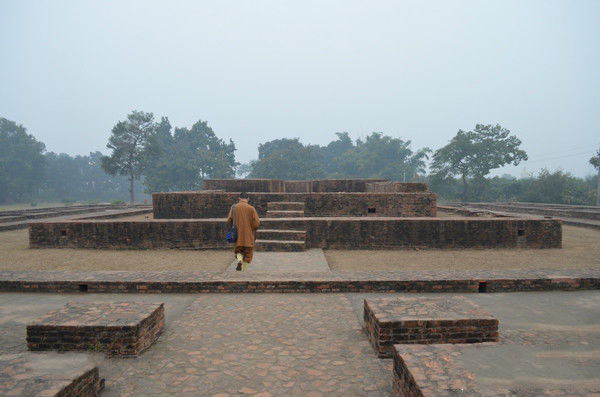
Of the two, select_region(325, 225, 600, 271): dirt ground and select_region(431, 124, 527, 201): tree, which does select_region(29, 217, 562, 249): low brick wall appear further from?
select_region(431, 124, 527, 201): tree

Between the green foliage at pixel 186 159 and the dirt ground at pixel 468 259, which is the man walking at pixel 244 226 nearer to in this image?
the dirt ground at pixel 468 259

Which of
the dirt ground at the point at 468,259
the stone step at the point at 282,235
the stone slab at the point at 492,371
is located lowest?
the dirt ground at the point at 468,259

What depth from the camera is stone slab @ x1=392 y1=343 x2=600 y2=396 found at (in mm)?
1916

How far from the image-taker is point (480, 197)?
32031 mm

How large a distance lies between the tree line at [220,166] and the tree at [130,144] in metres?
0.09

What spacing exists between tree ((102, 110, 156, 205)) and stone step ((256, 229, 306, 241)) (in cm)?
2914

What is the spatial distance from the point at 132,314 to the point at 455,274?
3.88m

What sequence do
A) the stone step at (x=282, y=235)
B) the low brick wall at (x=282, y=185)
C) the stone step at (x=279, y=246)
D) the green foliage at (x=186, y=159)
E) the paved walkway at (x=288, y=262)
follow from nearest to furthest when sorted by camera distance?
1. the paved walkway at (x=288, y=262)
2. the stone step at (x=279, y=246)
3. the stone step at (x=282, y=235)
4. the low brick wall at (x=282, y=185)
5. the green foliage at (x=186, y=159)

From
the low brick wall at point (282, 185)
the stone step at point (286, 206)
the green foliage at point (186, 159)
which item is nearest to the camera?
the stone step at point (286, 206)

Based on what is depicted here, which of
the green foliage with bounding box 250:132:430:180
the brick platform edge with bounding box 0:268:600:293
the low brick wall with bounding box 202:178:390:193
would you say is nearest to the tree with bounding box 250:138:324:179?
the green foliage with bounding box 250:132:430:180

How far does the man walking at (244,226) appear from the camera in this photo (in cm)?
480

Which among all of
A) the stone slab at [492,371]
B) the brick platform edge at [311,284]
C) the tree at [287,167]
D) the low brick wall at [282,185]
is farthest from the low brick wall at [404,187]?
the tree at [287,167]

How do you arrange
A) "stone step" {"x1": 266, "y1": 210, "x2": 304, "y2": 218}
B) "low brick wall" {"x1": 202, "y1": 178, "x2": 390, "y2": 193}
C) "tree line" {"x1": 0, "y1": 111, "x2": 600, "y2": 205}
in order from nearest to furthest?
1. "stone step" {"x1": 266, "y1": 210, "x2": 304, "y2": 218}
2. "low brick wall" {"x1": 202, "y1": 178, "x2": 390, "y2": 193}
3. "tree line" {"x1": 0, "y1": 111, "x2": 600, "y2": 205}

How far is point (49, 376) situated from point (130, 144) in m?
35.9
